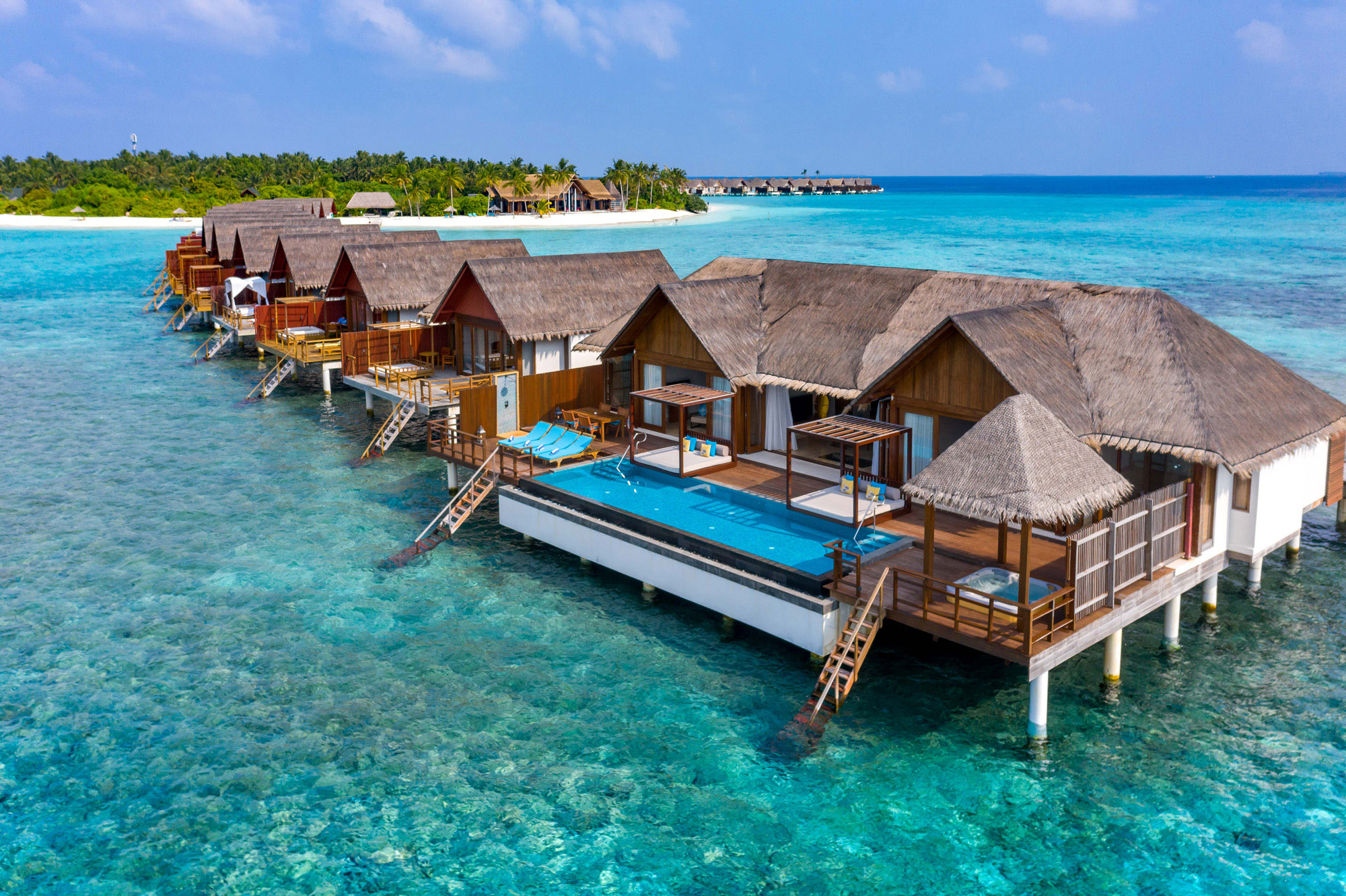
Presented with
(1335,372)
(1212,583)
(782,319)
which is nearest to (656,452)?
(782,319)

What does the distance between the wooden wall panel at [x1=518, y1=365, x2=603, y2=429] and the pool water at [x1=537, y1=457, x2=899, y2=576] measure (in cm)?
447

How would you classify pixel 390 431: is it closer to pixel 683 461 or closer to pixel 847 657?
pixel 683 461

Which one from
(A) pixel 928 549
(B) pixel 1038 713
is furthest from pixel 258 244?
(B) pixel 1038 713

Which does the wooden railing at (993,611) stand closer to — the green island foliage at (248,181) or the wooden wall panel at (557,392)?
the wooden wall panel at (557,392)

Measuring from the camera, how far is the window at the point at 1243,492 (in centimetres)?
2011

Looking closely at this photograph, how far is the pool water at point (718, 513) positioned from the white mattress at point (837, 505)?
18 centimetres

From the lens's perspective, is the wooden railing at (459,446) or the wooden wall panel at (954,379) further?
the wooden railing at (459,446)

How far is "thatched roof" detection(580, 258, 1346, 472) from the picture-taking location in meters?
→ 19.9

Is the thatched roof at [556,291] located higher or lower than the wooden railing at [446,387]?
higher

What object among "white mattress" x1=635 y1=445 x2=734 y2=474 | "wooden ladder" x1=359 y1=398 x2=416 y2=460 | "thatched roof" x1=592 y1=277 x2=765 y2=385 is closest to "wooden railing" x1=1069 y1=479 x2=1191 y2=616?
"white mattress" x1=635 y1=445 x2=734 y2=474

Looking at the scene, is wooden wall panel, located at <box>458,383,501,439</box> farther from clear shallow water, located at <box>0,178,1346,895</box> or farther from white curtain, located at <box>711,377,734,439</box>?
white curtain, located at <box>711,377,734,439</box>

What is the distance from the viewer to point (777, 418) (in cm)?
2722

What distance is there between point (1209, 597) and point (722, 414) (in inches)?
461

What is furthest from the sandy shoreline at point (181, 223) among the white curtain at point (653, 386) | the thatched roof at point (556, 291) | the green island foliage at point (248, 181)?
the white curtain at point (653, 386)
